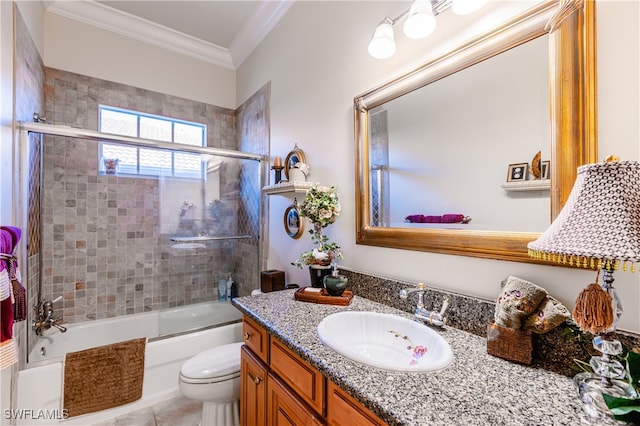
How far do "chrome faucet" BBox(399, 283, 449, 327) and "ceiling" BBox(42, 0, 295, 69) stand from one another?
2.22 metres

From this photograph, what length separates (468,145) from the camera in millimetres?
1057

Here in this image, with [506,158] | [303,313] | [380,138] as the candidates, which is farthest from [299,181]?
[506,158]

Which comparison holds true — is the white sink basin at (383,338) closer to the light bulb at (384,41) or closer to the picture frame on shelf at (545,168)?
the picture frame on shelf at (545,168)

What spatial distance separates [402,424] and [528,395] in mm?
339

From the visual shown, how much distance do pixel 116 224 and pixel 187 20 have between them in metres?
1.94

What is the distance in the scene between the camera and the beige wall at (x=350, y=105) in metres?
0.74

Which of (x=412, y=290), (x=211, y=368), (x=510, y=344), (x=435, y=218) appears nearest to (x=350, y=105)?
(x=435, y=218)

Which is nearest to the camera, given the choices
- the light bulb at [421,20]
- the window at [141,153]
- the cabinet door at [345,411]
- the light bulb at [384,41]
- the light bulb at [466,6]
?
the cabinet door at [345,411]

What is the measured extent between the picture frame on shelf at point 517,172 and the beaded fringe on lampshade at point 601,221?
0.97 ft

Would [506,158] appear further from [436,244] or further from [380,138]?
[380,138]

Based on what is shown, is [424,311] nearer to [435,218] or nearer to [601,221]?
[435,218]

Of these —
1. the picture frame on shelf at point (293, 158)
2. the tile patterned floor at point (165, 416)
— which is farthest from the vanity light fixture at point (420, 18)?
the tile patterned floor at point (165, 416)

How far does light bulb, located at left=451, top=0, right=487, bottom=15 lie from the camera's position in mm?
996

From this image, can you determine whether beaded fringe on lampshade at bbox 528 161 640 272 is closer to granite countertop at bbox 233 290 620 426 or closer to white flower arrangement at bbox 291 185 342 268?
granite countertop at bbox 233 290 620 426
